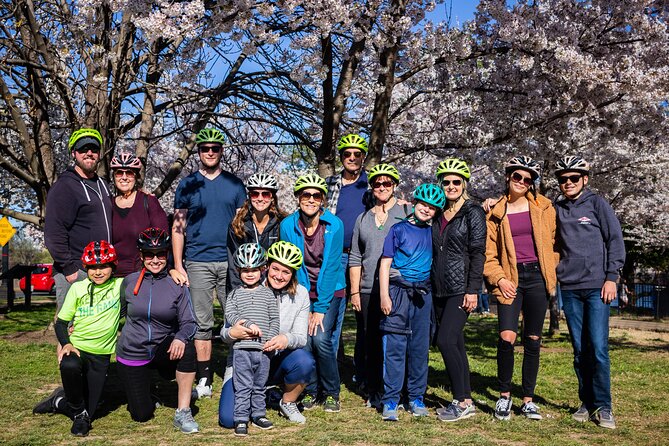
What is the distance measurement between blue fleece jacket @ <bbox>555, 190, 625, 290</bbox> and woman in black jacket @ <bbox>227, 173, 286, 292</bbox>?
8.66 ft

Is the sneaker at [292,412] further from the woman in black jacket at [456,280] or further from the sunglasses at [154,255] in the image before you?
the sunglasses at [154,255]

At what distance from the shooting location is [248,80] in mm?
10078

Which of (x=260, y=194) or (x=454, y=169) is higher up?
(x=454, y=169)

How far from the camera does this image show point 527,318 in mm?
5914

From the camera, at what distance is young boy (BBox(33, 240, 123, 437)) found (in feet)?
17.7

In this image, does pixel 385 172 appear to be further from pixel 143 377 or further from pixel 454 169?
pixel 143 377

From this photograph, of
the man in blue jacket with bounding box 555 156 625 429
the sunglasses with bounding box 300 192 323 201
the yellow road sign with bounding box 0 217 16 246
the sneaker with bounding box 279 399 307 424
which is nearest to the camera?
the sneaker with bounding box 279 399 307 424

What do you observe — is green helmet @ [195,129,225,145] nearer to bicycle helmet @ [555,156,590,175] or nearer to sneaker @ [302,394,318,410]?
sneaker @ [302,394,318,410]

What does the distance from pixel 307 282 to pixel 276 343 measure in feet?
2.31

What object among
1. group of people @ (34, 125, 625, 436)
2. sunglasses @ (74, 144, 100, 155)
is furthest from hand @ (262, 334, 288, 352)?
sunglasses @ (74, 144, 100, 155)

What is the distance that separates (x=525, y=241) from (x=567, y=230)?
407 millimetres

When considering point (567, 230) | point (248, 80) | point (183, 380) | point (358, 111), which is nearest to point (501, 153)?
point (358, 111)

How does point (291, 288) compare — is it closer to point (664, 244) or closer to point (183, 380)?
point (183, 380)

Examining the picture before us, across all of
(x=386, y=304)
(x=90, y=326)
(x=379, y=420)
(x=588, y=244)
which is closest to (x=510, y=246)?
(x=588, y=244)
